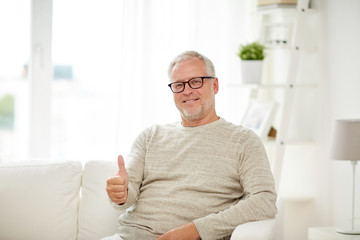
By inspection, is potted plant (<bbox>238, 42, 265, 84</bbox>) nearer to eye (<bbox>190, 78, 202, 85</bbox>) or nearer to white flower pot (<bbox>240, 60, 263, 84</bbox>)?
white flower pot (<bbox>240, 60, 263, 84</bbox>)

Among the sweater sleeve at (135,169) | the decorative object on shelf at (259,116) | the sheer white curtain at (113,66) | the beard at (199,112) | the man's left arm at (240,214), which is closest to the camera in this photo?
the man's left arm at (240,214)

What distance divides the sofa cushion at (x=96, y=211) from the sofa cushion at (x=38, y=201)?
0.16ft

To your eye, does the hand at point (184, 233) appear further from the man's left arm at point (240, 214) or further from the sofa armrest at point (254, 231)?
the sofa armrest at point (254, 231)

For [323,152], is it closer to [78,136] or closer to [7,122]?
[78,136]

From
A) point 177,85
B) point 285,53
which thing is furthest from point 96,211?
point 285,53

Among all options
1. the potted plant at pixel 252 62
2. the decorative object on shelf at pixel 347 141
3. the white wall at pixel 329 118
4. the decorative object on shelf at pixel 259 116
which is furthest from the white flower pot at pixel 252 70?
the decorative object on shelf at pixel 347 141

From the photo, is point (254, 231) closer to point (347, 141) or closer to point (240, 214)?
point (240, 214)

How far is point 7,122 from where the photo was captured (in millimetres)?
3381

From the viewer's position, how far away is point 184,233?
198 centimetres

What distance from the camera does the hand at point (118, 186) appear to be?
2.00 meters

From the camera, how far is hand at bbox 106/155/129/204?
1996 millimetres

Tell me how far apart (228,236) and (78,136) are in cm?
170

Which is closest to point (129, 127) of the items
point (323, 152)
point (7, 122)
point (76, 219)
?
point (7, 122)

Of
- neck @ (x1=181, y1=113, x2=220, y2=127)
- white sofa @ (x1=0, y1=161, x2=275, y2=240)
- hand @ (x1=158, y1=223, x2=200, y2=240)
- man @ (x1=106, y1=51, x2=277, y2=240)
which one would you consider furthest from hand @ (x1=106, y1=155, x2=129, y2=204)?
neck @ (x1=181, y1=113, x2=220, y2=127)
